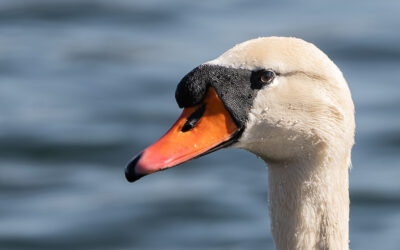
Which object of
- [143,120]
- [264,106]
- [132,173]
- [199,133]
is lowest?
[132,173]

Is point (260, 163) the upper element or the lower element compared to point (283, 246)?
upper

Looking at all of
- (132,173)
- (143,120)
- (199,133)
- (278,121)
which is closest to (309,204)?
(278,121)

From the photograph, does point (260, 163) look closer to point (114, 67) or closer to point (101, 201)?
point (101, 201)

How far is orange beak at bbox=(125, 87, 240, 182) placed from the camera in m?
5.05

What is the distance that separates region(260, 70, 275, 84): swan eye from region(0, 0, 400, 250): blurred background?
4.25 metres

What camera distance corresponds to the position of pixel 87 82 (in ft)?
39.0

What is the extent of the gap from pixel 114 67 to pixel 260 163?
105 inches

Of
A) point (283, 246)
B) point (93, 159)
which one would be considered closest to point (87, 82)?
point (93, 159)

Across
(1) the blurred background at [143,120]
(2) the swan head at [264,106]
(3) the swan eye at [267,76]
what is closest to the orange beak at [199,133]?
(2) the swan head at [264,106]

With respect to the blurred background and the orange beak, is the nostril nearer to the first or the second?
the orange beak

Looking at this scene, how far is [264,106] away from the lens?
5.14 m

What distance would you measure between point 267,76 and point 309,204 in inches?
25.6

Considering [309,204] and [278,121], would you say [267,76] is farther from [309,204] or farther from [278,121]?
[309,204]

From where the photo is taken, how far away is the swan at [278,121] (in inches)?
198
